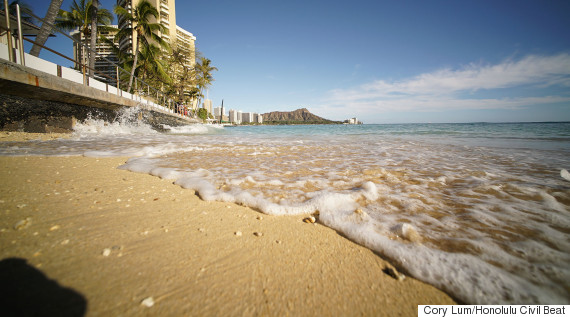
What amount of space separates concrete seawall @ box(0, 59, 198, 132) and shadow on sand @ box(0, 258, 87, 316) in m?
6.03

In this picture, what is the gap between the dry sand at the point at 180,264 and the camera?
82cm

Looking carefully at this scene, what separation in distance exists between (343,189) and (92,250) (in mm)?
2115

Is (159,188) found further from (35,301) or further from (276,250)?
(276,250)

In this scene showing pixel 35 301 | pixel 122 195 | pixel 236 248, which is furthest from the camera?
pixel 122 195

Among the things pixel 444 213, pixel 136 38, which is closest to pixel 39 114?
pixel 444 213

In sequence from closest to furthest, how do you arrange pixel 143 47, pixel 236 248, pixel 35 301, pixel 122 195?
pixel 35 301 < pixel 236 248 < pixel 122 195 < pixel 143 47

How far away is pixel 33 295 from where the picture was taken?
0.77m

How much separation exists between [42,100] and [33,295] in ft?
27.5

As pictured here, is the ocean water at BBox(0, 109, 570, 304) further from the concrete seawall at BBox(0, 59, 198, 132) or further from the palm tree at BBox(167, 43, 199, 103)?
the palm tree at BBox(167, 43, 199, 103)

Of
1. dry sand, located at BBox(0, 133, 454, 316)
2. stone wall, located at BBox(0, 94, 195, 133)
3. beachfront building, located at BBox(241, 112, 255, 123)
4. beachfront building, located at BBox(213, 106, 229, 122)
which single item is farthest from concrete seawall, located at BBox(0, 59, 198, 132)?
beachfront building, located at BBox(241, 112, 255, 123)

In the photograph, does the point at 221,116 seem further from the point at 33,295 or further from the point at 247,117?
the point at 33,295

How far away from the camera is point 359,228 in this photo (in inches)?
57.4

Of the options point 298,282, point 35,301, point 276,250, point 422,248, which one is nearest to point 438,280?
point 422,248

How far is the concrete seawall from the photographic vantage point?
4449 millimetres
